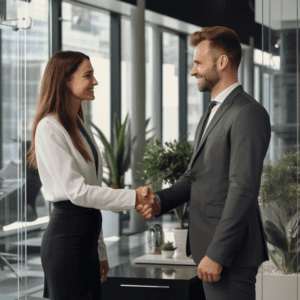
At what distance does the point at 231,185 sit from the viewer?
1747mm

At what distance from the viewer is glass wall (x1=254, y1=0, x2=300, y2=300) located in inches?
114

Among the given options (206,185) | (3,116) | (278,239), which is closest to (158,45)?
(3,116)

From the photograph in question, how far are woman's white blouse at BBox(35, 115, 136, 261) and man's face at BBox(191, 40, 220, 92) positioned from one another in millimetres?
616

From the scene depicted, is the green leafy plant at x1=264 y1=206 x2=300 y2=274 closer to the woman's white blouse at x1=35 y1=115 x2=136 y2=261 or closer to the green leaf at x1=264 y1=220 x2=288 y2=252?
the green leaf at x1=264 y1=220 x2=288 y2=252

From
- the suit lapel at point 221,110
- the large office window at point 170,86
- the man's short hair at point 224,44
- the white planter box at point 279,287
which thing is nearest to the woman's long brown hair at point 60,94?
Result: the suit lapel at point 221,110

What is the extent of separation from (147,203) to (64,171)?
1.66ft

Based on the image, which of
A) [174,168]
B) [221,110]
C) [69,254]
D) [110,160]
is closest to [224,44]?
[221,110]

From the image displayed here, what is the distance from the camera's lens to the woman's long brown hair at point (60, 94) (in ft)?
6.62

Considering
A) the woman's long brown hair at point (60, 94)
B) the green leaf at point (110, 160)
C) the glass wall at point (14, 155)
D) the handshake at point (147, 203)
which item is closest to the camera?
the woman's long brown hair at point (60, 94)

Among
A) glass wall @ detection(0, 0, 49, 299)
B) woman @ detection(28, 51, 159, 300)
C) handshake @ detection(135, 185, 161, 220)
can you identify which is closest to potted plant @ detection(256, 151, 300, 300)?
handshake @ detection(135, 185, 161, 220)

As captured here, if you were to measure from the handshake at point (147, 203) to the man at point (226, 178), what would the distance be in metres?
0.29

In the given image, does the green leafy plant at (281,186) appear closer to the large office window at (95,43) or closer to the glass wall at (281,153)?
the glass wall at (281,153)

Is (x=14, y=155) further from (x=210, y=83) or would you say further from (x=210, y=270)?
(x=210, y=270)

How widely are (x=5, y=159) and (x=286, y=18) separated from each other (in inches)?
87.1
